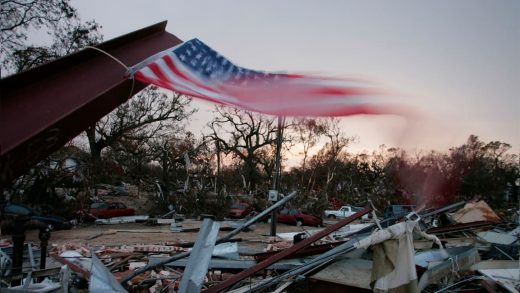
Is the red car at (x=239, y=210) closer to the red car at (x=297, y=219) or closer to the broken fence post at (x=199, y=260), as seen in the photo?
the red car at (x=297, y=219)

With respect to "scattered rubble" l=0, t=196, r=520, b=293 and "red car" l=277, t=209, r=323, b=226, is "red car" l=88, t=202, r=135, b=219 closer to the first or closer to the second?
"red car" l=277, t=209, r=323, b=226

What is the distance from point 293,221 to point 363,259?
18129mm

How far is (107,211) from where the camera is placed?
2259cm

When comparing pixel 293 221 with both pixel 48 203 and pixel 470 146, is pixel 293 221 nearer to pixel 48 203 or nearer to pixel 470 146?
pixel 48 203

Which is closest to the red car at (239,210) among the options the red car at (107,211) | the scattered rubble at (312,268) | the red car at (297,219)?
the red car at (297,219)

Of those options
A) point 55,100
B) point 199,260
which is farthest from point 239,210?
point 55,100

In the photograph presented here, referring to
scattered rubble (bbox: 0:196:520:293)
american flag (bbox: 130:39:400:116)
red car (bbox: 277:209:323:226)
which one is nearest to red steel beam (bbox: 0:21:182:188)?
american flag (bbox: 130:39:400:116)

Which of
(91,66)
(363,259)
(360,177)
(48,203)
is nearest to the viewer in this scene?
(91,66)

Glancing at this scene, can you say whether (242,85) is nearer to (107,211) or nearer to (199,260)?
(199,260)

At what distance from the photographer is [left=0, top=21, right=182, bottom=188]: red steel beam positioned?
2342mm

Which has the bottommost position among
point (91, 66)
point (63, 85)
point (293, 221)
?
point (293, 221)

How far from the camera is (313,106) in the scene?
363 cm

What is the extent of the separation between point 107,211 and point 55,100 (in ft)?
71.9

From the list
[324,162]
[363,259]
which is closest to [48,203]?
[363,259]
